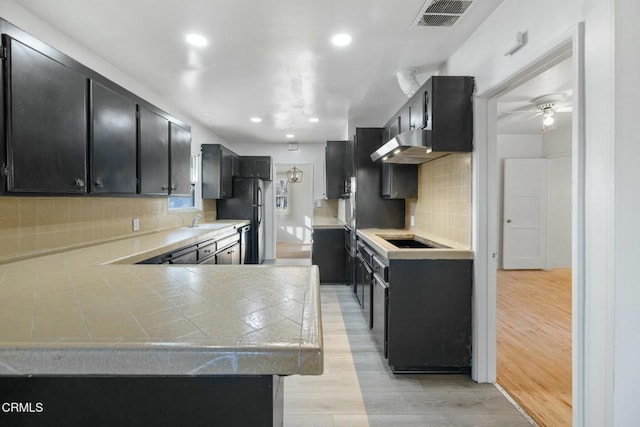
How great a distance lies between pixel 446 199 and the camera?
9.16ft

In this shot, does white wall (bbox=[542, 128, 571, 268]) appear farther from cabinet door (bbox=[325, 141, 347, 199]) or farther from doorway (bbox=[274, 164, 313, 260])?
doorway (bbox=[274, 164, 313, 260])

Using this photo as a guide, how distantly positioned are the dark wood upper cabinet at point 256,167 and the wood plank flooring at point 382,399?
3.95m

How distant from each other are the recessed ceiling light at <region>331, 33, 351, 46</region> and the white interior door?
4.47m

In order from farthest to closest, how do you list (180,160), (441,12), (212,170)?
(212,170)
(180,160)
(441,12)

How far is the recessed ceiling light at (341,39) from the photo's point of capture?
2.26 metres

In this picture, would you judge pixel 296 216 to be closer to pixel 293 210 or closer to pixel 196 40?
pixel 293 210

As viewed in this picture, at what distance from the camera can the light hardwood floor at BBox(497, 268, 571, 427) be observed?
201cm

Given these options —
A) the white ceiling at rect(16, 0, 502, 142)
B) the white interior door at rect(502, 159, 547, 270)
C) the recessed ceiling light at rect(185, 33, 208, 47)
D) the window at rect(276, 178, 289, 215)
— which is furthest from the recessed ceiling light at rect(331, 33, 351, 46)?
the window at rect(276, 178, 289, 215)

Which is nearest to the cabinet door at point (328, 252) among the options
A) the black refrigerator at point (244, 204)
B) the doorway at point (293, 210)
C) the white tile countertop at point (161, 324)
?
the black refrigerator at point (244, 204)

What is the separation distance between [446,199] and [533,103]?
2.25 m

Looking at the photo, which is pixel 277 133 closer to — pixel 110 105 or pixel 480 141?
pixel 110 105

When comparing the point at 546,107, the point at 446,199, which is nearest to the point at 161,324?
the point at 446,199

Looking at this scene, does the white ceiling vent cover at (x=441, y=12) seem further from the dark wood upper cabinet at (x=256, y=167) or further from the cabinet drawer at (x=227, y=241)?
the dark wood upper cabinet at (x=256, y=167)

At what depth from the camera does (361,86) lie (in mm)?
3270
